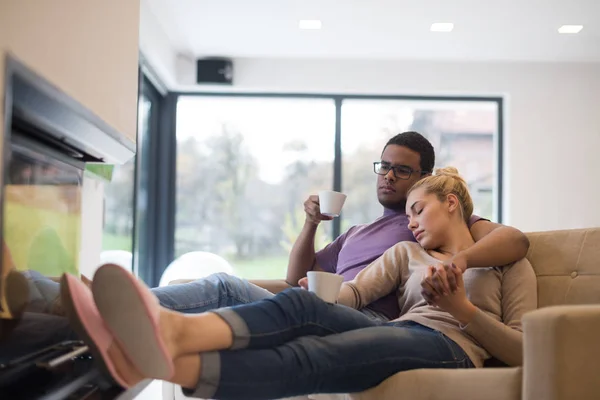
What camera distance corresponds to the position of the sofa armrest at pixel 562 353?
4.72 ft

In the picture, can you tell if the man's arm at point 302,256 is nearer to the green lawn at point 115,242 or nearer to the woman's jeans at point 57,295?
the woman's jeans at point 57,295

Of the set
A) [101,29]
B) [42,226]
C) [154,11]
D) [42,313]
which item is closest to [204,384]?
[42,313]

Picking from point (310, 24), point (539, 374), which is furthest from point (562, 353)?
point (310, 24)

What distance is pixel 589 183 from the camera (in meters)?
5.32

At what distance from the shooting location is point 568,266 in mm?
2025

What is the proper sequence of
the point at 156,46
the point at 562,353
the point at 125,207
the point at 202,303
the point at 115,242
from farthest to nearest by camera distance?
the point at 156,46
the point at 125,207
the point at 115,242
the point at 202,303
the point at 562,353

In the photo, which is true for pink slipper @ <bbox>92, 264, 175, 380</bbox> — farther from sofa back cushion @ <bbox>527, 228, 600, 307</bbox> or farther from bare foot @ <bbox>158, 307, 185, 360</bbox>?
sofa back cushion @ <bbox>527, 228, 600, 307</bbox>

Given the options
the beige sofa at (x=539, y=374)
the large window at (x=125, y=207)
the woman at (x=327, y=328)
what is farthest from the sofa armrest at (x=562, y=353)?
the large window at (x=125, y=207)

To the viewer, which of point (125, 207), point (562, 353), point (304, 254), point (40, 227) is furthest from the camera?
A: point (125, 207)

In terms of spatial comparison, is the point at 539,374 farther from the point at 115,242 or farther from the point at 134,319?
the point at 115,242

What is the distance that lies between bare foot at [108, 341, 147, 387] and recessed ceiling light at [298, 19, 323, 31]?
11.4ft

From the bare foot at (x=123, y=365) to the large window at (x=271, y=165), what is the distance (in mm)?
4180

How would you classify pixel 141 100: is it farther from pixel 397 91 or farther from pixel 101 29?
pixel 101 29

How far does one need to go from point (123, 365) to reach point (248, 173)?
4.28 meters
